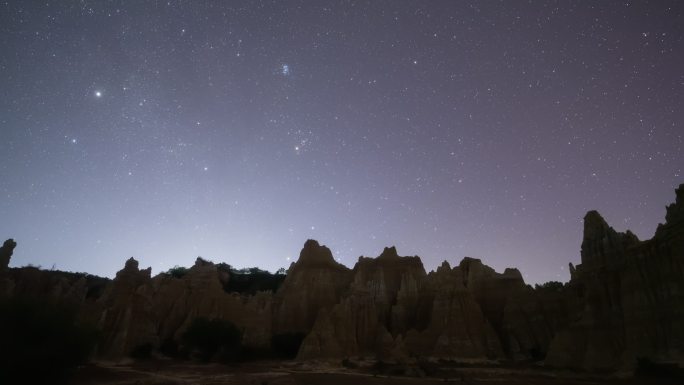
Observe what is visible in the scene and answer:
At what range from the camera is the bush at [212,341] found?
45.9m

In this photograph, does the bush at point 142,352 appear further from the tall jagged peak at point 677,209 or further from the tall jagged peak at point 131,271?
the tall jagged peak at point 677,209

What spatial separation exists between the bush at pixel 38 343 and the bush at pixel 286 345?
37493 mm

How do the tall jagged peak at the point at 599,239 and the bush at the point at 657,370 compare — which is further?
the tall jagged peak at the point at 599,239

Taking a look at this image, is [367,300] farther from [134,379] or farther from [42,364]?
[42,364]

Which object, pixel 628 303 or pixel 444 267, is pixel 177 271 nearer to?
pixel 444 267

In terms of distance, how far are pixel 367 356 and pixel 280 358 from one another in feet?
37.7

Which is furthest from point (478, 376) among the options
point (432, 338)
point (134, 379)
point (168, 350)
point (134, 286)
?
point (134, 286)

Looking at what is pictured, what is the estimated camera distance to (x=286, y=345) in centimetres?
5484

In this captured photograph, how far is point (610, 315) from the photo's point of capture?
34094mm

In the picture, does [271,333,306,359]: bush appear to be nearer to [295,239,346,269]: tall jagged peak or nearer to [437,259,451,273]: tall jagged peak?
[295,239,346,269]: tall jagged peak

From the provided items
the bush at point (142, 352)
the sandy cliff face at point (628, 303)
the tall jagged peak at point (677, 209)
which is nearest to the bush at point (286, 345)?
the bush at point (142, 352)

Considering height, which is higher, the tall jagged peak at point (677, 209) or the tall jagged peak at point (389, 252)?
the tall jagged peak at point (389, 252)

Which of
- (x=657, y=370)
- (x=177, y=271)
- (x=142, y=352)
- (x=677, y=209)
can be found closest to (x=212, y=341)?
(x=142, y=352)

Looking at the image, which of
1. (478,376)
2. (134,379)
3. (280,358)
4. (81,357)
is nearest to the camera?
(81,357)
